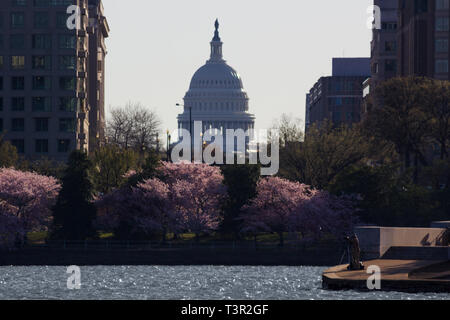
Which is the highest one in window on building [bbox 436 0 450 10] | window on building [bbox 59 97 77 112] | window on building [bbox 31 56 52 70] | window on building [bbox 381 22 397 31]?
window on building [bbox 381 22 397 31]

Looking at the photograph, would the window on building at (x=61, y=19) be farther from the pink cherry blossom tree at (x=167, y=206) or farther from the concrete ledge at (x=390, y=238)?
the concrete ledge at (x=390, y=238)

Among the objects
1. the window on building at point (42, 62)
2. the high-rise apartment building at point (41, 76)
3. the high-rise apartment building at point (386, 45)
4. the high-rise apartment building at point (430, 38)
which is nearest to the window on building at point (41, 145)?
the high-rise apartment building at point (41, 76)

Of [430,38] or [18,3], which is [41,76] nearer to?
[18,3]

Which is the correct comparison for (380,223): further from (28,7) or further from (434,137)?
(28,7)

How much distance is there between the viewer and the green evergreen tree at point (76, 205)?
12131 centimetres

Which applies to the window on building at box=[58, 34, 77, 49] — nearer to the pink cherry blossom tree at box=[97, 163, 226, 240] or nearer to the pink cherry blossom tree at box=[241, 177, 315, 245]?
the pink cherry blossom tree at box=[97, 163, 226, 240]

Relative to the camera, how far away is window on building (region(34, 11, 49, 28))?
175m

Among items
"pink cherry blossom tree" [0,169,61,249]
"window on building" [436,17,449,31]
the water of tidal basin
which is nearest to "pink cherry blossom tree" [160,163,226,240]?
"pink cherry blossom tree" [0,169,61,249]

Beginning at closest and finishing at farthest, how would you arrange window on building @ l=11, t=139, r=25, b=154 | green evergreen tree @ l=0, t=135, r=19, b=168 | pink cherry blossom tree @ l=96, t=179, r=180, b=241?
pink cherry blossom tree @ l=96, t=179, r=180, b=241, green evergreen tree @ l=0, t=135, r=19, b=168, window on building @ l=11, t=139, r=25, b=154

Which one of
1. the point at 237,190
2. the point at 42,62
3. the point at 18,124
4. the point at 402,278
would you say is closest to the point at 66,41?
the point at 42,62

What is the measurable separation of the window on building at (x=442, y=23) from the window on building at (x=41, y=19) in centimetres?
5057

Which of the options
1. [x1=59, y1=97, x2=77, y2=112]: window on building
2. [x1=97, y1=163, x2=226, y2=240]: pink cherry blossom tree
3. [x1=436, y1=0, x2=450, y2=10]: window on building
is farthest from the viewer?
[x1=59, y1=97, x2=77, y2=112]: window on building
